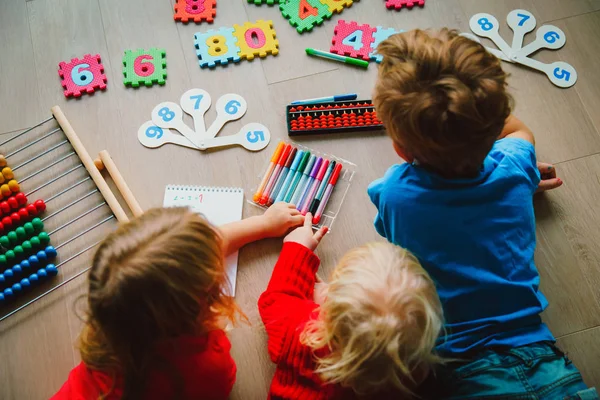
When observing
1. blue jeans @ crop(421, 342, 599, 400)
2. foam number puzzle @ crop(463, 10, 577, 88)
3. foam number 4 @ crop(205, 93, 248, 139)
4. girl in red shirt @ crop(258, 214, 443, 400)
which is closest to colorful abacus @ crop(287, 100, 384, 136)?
foam number 4 @ crop(205, 93, 248, 139)

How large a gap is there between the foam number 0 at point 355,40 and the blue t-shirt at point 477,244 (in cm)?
51

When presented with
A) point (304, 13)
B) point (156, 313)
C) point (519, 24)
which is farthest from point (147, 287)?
point (519, 24)

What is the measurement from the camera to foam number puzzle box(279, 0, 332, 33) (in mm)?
1299

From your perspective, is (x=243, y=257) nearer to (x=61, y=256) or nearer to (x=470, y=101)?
(x=61, y=256)

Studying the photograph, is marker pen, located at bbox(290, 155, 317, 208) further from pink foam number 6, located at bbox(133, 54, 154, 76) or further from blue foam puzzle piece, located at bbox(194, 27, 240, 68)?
pink foam number 6, located at bbox(133, 54, 154, 76)

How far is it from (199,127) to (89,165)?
0.85ft

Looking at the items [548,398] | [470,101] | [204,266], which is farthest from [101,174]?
[548,398]

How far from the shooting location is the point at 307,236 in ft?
3.52

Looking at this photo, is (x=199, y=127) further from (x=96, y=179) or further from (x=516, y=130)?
(x=516, y=130)

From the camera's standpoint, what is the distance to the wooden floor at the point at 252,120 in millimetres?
1058

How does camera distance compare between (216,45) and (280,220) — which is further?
(216,45)

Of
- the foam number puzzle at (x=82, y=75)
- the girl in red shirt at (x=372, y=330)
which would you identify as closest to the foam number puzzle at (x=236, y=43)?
the foam number puzzle at (x=82, y=75)

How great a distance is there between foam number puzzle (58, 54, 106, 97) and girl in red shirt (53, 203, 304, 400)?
2.05 feet

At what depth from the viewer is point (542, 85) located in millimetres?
1248
